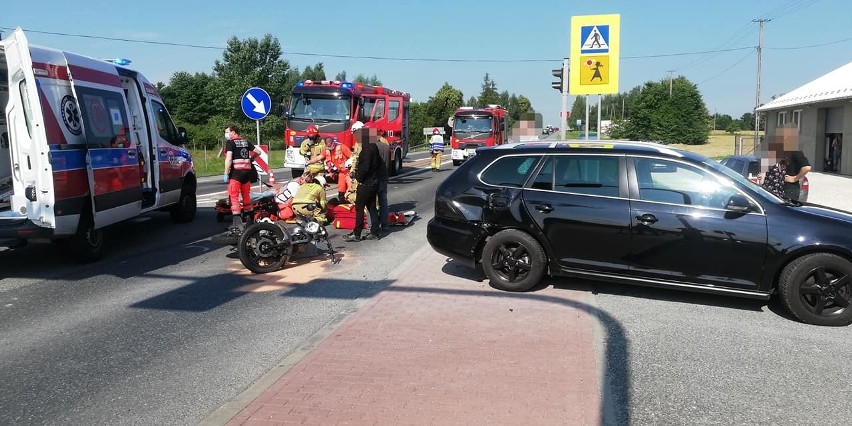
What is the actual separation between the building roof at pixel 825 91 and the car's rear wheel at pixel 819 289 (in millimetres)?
20442

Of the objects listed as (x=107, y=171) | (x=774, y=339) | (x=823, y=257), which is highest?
(x=107, y=171)

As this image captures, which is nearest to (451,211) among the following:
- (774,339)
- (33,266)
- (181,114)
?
(774,339)

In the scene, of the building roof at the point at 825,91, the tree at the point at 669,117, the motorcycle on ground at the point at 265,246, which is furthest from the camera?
the tree at the point at 669,117

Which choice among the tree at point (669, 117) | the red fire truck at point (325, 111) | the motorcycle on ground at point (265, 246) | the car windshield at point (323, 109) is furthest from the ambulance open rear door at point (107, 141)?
the tree at point (669, 117)

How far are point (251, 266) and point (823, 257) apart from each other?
19.6 ft

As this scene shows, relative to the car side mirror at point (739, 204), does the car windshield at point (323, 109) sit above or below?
above

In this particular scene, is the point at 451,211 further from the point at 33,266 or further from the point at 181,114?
the point at 181,114

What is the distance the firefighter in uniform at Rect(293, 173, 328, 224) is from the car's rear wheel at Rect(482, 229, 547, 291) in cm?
476

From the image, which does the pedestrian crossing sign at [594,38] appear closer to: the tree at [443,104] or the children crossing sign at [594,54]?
the children crossing sign at [594,54]

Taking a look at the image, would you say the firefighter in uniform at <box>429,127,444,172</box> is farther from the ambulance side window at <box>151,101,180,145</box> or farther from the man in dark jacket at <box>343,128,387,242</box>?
the man in dark jacket at <box>343,128,387,242</box>

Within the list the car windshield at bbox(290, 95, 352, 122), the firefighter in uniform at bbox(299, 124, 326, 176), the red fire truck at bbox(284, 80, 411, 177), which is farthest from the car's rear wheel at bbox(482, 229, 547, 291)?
the car windshield at bbox(290, 95, 352, 122)

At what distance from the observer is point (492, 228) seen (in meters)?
6.83

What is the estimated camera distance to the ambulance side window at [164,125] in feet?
34.8

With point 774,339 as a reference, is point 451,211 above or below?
above
